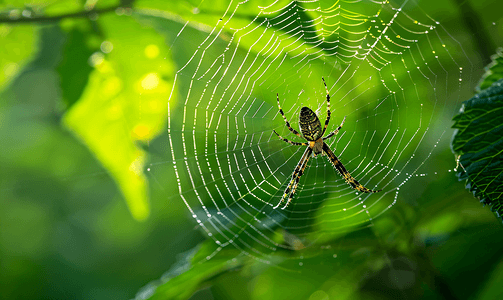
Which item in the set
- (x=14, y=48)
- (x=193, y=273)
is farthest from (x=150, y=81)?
(x=193, y=273)

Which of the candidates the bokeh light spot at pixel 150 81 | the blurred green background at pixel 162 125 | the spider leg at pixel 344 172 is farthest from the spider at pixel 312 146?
the bokeh light spot at pixel 150 81

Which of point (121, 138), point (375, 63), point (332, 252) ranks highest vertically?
point (121, 138)

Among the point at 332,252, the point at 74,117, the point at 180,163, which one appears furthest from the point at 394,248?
the point at 180,163

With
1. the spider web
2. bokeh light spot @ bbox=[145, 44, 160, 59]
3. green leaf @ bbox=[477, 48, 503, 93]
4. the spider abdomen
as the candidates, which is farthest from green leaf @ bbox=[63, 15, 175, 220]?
green leaf @ bbox=[477, 48, 503, 93]

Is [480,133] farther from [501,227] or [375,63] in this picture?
[375,63]

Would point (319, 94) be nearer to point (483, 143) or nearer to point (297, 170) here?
point (297, 170)

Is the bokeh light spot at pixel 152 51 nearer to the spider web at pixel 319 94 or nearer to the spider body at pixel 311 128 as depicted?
the spider web at pixel 319 94
